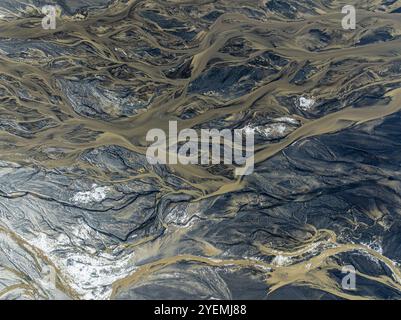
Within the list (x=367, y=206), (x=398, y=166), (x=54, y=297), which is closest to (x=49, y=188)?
(x=54, y=297)

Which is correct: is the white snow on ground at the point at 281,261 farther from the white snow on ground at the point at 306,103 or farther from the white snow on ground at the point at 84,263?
the white snow on ground at the point at 306,103

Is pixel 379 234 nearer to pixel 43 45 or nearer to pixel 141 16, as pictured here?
pixel 141 16

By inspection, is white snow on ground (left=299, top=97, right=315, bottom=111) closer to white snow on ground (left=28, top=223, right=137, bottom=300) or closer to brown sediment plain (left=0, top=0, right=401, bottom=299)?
brown sediment plain (left=0, top=0, right=401, bottom=299)

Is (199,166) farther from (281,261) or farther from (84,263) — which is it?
(84,263)
